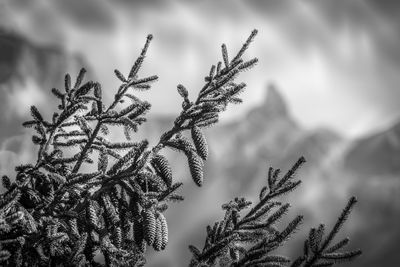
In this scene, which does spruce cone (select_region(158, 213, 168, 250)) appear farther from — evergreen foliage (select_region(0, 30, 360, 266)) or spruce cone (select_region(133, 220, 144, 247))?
spruce cone (select_region(133, 220, 144, 247))

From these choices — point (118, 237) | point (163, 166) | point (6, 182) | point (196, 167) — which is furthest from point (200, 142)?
point (6, 182)

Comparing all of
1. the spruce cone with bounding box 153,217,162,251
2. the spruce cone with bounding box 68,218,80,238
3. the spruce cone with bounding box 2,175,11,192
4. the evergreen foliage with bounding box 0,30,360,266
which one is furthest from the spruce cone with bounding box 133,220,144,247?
the spruce cone with bounding box 2,175,11,192

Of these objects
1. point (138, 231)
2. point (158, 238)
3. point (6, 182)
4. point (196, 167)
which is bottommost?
point (158, 238)

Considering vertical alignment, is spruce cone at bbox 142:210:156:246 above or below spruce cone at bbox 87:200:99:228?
below

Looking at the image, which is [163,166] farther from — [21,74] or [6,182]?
[21,74]

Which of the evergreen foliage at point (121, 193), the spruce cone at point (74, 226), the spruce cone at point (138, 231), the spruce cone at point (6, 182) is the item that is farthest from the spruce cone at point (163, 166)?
the spruce cone at point (6, 182)

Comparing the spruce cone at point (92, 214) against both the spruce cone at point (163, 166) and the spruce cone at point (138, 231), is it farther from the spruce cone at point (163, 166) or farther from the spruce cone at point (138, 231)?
the spruce cone at point (163, 166)

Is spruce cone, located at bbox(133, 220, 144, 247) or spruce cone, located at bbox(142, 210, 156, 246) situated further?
spruce cone, located at bbox(133, 220, 144, 247)
